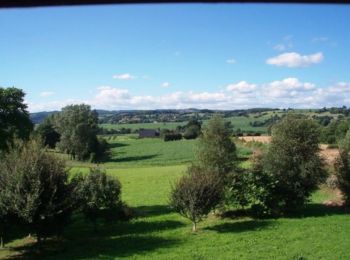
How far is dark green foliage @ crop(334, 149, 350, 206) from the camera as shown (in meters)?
35.2

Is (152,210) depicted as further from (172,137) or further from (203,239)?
(172,137)

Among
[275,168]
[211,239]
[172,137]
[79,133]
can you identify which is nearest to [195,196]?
[211,239]

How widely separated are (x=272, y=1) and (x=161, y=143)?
116694mm

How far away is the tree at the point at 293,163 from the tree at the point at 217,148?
9.77ft

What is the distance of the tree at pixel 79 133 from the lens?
94000mm

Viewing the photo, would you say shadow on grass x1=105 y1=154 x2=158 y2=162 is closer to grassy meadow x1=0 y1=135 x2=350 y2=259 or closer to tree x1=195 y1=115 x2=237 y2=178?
grassy meadow x1=0 y1=135 x2=350 y2=259

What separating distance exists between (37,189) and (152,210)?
52.5ft

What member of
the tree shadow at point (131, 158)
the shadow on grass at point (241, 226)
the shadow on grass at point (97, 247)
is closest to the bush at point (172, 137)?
the tree shadow at point (131, 158)

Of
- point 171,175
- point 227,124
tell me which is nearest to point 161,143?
point 171,175

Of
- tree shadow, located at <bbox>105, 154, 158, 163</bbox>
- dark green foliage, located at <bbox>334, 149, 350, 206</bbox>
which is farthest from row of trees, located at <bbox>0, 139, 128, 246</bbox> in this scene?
tree shadow, located at <bbox>105, 154, 158, 163</bbox>

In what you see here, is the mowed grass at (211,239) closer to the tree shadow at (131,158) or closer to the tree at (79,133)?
the tree shadow at (131,158)

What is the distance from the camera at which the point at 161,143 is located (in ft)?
393

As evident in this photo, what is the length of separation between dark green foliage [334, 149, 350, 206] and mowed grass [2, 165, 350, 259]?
1913 mm

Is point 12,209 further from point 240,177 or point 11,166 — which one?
point 240,177
